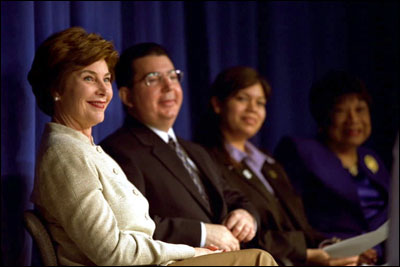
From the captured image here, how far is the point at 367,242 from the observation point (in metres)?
2.93

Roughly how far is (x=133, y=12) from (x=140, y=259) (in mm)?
1635

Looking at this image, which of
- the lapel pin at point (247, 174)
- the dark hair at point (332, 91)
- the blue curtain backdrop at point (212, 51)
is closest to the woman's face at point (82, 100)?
the blue curtain backdrop at point (212, 51)

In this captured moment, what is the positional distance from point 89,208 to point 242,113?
1.51 meters

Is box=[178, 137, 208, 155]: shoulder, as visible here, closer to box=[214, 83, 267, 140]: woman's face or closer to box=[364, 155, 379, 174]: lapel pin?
box=[214, 83, 267, 140]: woman's face

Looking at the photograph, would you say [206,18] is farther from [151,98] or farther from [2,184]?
[2,184]

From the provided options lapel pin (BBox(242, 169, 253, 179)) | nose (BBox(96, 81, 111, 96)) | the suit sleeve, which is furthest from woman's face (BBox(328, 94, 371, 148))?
nose (BBox(96, 81, 111, 96))

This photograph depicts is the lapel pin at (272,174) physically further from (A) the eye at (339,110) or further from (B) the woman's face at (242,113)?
(A) the eye at (339,110)

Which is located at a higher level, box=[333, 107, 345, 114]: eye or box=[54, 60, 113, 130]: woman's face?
box=[54, 60, 113, 130]: woman's face

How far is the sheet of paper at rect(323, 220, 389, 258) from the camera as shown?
9.49ft

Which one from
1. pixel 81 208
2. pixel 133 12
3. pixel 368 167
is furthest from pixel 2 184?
pixel 368 167

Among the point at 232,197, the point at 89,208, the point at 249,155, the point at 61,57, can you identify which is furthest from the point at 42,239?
the point at 249,155

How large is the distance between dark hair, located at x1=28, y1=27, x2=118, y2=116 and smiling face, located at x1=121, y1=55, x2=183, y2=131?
54cm

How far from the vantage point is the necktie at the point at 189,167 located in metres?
2.58

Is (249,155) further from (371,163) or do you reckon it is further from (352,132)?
(371,163)
